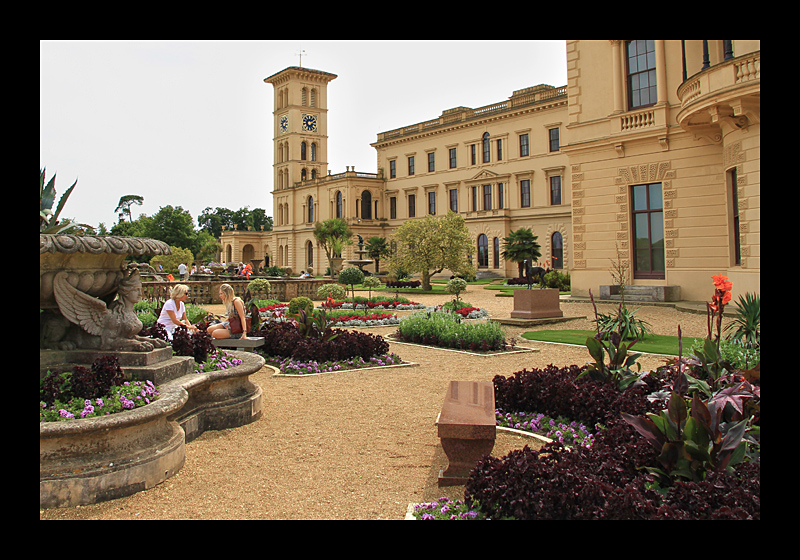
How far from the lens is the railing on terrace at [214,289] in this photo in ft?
66.2

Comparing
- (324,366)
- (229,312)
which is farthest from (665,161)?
(229,312)

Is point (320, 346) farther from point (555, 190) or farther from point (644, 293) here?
point (555, 190)

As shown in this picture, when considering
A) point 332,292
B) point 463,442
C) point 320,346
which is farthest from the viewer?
point 332,292

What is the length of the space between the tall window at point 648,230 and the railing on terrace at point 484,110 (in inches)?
1069

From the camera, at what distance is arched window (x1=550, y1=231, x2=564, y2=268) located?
147 feet

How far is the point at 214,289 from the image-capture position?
2322 cm

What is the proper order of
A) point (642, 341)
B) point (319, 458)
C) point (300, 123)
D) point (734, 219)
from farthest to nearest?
point (300, 123) < point (734, 219) < point (642, 341) < point (319, 458)

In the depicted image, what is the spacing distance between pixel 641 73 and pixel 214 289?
1790 cm

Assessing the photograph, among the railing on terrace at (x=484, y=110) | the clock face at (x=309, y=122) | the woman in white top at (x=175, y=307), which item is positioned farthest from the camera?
the clock face at (x=309, y=122)

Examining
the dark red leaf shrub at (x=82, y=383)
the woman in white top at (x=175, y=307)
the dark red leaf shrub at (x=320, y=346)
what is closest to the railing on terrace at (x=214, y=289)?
the dark red leaf shrub at (x=320, y=346)

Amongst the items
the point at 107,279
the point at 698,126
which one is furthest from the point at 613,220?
the point at 107,279

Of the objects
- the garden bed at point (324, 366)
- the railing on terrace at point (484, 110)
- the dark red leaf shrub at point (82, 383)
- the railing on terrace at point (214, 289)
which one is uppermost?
the railing on terrace at point (484, 110)

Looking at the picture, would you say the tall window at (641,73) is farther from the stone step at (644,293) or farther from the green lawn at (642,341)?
the green lawn at (642,341)

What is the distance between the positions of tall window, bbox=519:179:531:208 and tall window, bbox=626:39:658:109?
2785 cm
